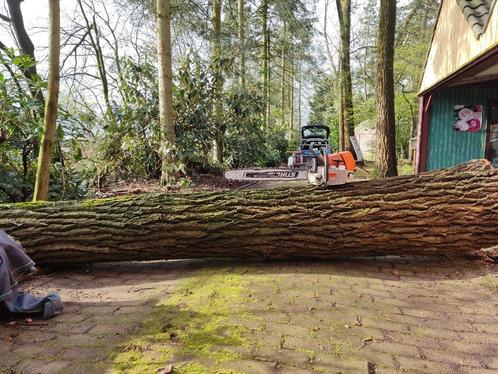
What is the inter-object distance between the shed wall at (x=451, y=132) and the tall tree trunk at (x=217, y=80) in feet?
16.9

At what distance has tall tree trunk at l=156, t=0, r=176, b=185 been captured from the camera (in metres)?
6.14

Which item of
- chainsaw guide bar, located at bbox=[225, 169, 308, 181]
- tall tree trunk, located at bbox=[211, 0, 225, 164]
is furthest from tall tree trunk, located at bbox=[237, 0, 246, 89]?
chainsaw guide bar, located at bbox=[225, 169, 308, 181]

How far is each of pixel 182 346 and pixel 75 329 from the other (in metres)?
0.74

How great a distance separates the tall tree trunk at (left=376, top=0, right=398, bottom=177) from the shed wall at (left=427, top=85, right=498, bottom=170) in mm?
1747

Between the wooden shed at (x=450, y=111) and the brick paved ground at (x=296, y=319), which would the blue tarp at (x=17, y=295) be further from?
the wooden shed at (x=450, y=111)

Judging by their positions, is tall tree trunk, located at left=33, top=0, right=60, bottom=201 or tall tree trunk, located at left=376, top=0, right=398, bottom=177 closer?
tall tree trunk, located at left=33, top=0, right=60, bottom=201

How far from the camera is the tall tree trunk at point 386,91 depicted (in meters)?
7.36

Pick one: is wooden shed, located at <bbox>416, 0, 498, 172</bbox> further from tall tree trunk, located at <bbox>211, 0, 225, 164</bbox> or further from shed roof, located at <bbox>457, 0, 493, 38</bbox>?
tall tree trunk, located at <bbox>211, 0, 225, 164</bbox>

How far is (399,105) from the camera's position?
16.5 m

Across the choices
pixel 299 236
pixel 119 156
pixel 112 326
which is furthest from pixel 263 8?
pixel 112 326

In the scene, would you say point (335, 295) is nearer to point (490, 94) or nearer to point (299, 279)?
point (299, 279)

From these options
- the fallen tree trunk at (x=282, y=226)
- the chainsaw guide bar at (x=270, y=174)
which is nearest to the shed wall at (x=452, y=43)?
the fallen tree trunk at (x=282, y=226)

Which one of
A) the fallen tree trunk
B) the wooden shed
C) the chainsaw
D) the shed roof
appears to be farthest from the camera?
the wooden shed

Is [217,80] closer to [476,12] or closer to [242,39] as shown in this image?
[242,39]
